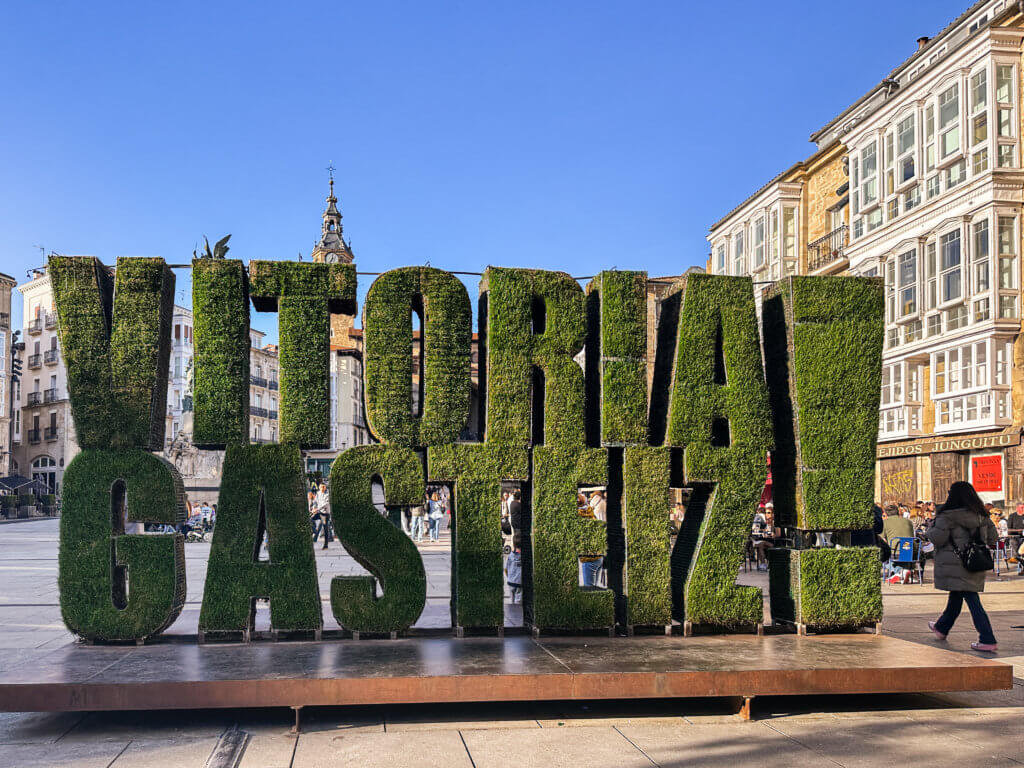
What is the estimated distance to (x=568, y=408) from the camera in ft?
32.6

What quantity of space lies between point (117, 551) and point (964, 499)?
8.67m

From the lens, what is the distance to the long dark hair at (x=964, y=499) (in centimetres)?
1041

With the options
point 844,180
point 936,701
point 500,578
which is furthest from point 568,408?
point 844,180

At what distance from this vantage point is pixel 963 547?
1031cm

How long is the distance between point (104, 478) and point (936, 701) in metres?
7.78

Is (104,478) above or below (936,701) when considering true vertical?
above

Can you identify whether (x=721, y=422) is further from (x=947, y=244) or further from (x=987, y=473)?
(x=947, y=244)

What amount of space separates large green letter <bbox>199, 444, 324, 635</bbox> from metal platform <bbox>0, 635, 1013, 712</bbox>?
0.30 meters

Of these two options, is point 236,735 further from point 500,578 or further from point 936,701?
point 936,701

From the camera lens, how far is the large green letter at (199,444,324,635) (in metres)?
9.27

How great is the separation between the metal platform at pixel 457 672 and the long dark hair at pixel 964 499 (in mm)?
2029

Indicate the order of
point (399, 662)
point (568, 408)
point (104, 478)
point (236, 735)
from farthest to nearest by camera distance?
point (568, 408) → point (104, 478) → point (399, 662) → point (236, 735)

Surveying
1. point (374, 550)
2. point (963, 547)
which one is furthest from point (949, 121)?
point (374, 550)

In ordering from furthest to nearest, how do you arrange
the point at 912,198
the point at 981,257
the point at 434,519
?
1. the point at 434,519
2. the point at 912,198
3. the point at 981,257
